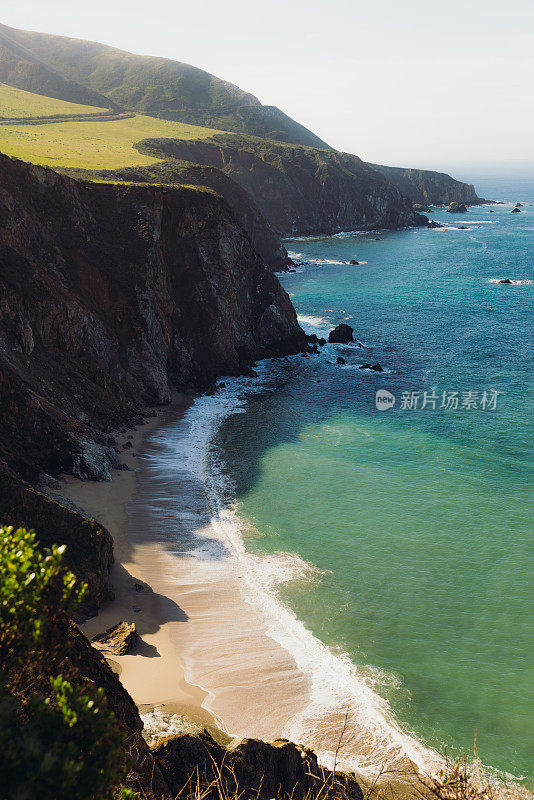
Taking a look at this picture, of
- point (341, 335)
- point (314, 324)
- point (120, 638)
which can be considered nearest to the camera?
point (120, 638)

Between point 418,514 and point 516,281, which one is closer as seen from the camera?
point 418,514

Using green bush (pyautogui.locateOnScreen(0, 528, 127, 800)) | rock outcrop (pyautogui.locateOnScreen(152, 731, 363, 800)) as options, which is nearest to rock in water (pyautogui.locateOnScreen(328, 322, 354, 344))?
rock outcrop (pyautogui.locateOnScreen(152, 731, 363, 800))

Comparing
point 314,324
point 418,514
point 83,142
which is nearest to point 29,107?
point 83,142

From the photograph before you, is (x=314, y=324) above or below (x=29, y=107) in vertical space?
below

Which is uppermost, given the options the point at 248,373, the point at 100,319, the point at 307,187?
the point at 307,187

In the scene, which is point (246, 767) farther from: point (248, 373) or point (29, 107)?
point (29, 107)

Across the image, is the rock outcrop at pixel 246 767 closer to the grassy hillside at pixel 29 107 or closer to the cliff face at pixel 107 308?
the cliff face at pixel 107 308

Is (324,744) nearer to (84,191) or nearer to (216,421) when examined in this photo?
(216,421)
